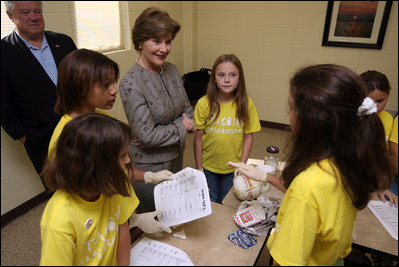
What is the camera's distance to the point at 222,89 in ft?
4.53

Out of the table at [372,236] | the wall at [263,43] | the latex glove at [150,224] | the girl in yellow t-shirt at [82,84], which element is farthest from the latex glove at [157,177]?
the wall at [263,43]

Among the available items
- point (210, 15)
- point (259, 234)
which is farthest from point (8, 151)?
point (210, 15)

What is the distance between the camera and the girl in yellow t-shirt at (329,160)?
0.60 metres

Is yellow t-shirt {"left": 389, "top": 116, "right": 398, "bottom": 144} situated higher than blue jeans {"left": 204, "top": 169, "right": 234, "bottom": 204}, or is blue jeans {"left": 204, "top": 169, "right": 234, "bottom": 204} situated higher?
yellow t-shirt {"left": 389, "top": 116, "right": 398, "bottom": 144}

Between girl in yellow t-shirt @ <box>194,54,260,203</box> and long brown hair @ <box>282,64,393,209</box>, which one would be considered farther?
girl in yellow t-shirt @ <box>194,54,260,203</box>

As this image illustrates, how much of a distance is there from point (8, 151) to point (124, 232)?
1.02 metres

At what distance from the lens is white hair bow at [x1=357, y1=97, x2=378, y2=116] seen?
58cm

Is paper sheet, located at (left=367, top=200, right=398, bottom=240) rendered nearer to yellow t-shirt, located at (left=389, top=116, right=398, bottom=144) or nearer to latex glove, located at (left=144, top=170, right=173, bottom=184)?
yellow t-shirt, located at (left=389, top=116, right=398, bottom=144)

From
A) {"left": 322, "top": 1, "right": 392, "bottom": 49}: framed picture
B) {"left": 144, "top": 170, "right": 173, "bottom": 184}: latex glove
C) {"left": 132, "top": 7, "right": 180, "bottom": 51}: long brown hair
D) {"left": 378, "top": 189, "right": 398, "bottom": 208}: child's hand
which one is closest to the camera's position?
{"left": 378, "top": 189, "right": 398, "bottom": 208}: child's hand

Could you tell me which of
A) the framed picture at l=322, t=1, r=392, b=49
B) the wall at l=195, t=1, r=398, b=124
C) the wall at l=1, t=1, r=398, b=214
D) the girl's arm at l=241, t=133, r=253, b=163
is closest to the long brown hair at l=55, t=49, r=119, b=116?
the girl's arm at l=241, t=133, r=253, b=163

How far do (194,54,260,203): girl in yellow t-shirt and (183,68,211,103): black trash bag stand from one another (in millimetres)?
1632

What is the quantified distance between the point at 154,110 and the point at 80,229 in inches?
24.1

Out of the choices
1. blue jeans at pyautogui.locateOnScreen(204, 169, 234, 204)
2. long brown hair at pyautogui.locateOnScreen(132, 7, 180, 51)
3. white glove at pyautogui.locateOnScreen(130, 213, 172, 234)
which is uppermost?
long brown hair at pyautogui.locateOnScreen(132, 7, 180, 51)

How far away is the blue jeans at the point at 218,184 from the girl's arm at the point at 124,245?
677mm
